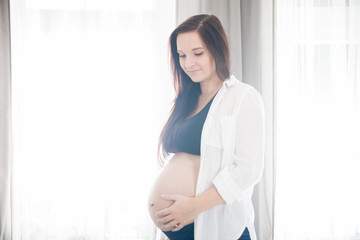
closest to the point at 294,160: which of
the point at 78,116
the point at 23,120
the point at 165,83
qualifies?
the point at 165,83

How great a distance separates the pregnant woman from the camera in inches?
38.1

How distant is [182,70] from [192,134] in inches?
12.5

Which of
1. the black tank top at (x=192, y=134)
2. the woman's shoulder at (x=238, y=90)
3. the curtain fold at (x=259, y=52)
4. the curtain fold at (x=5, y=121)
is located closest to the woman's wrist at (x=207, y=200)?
the black tank top at (x=192, y=134)

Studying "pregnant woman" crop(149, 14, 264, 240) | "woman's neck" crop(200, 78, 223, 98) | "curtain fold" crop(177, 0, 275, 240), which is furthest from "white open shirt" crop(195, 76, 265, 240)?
"curtain fold" crop(177, 0, 275, 240)

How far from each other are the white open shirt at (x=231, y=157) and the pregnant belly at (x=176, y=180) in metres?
0.05

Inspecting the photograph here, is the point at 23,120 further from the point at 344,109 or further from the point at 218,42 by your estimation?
the point at 344,109

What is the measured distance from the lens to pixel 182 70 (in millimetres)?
1229

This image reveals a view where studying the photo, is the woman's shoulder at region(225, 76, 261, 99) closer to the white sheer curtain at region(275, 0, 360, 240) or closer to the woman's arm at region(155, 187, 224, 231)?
the woman's arm at region(155, 187, 224, 231)

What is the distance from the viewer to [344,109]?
1.92 m

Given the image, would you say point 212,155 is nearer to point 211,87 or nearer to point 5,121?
point 211,87

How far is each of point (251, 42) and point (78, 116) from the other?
1.24m

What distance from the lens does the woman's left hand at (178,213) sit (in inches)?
39.5

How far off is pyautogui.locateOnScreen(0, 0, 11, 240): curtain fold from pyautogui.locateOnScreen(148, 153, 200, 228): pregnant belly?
1202 mm

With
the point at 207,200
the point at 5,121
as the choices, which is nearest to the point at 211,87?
the point at 207,200
